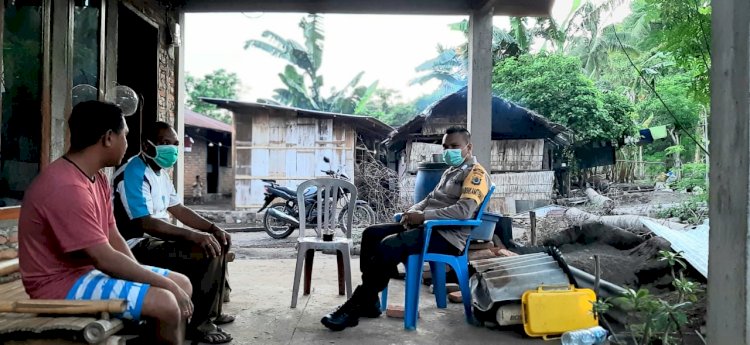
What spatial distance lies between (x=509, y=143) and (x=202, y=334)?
11.5 meters

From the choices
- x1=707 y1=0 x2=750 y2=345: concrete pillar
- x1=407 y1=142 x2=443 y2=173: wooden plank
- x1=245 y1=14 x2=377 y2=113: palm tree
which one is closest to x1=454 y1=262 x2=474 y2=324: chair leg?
x1=707 y1=0 x2=750 y2=345: concrete pillar

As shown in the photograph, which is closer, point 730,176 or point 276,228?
point 730,176

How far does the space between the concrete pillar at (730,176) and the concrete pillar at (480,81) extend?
11.2 ft

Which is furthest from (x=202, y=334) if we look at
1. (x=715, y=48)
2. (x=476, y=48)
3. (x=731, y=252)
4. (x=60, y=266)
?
(x=476, y=48)

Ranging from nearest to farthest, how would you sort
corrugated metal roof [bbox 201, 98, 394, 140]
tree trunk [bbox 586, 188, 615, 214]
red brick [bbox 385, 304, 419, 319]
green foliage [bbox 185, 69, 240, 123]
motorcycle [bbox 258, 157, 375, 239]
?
red brick [bbox 385, 304, 419, 319]
motorcycle [bbox 258, 157, 375, 239]
tree trunk [bbox 586, 188, 615, 214]
corrugated metal roof [bbox 201, 98, 394, 140]
green foliage [bbox 185, 69, 240, 123]

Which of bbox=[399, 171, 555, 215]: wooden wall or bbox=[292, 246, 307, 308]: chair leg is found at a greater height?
bbox=[399, 171, 555, 215]: wooden wall

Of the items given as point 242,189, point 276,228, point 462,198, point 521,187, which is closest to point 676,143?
point 521,187

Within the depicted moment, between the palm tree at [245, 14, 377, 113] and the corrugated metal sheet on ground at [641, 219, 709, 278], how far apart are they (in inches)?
524

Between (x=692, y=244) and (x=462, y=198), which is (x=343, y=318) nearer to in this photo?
(x=462, y=198)

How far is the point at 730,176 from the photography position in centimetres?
198

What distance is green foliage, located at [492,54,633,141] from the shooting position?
574 inches

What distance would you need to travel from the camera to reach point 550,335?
3.43 metres

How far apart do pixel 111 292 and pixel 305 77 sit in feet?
60.3

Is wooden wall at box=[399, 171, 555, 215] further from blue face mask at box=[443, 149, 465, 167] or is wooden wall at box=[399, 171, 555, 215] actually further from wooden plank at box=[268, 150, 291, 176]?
blue face mask at box=[443, 149, 465, 167]
